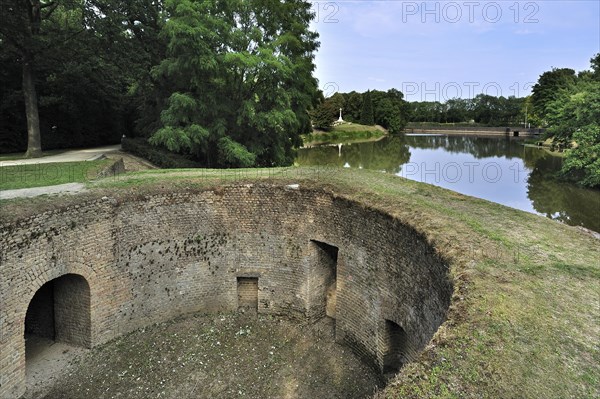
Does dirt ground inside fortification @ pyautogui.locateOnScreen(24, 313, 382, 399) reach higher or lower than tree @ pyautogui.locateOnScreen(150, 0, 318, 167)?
lower

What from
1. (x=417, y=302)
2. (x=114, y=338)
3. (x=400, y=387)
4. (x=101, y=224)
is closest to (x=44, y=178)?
(x=101, y=224)

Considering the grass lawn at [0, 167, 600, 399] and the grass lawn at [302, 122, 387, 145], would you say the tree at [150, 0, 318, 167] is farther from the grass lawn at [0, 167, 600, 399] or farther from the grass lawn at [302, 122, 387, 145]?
the grass lawn at [302, 122, 387, 145]

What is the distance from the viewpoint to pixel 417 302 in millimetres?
7902

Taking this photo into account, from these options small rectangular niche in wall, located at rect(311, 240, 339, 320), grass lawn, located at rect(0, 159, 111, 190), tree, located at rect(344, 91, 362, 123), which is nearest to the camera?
grass lawn, located at rect(0, 159, 111, 190)

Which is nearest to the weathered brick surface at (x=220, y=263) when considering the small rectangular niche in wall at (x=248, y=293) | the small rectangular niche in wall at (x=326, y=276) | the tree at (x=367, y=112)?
the small rectangular niche in wall at (x=326, y=276)

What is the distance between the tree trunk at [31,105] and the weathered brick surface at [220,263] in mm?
14478

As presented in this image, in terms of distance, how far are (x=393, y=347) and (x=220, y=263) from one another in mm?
5627

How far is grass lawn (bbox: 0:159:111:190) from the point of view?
11570 millimetres

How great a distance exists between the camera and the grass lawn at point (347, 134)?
73750mm

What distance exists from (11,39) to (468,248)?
22.1 m

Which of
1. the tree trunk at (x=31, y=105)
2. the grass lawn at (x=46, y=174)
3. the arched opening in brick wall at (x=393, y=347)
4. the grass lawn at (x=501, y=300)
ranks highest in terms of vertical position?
the tree trunk at (x=31, y=105)

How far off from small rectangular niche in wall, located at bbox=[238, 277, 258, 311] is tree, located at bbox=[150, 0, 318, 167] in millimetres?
9176

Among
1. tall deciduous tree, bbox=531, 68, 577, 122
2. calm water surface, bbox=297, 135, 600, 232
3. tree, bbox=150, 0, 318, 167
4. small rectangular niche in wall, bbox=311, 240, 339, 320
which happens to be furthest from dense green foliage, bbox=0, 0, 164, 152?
tall deciduous tree, bbox=531, 68, 577, 122

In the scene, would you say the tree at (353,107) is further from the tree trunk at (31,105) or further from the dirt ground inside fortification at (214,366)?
the dirt ground inside fortification at (214,366)
